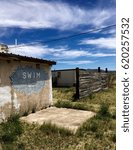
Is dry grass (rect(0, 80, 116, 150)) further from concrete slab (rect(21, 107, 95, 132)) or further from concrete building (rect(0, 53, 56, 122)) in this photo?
concrete building (rect(0, 53, 56, 122))

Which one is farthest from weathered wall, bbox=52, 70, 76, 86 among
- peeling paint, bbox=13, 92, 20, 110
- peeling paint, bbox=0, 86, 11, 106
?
peeling paint, bbox=0, 86, 11, 106

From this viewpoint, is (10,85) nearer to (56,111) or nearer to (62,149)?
(56,111)

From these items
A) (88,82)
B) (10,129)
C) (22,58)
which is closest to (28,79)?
(22,58)

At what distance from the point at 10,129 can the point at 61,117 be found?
2606 mm

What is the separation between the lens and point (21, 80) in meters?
10.1

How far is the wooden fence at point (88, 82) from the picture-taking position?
14.9 m

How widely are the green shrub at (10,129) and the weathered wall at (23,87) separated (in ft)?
1.12

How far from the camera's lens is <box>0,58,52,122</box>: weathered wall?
29.9 ft

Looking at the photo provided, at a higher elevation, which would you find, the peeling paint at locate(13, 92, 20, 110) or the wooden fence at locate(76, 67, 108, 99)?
the wooden fence at locate(76, 67, 108, 99)

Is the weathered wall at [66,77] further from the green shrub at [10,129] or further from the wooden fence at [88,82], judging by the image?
the green shrub at [10,129]

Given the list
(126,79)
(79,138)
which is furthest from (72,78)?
(126,79)

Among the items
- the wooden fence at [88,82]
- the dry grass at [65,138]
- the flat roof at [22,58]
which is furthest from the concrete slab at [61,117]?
the wooden fence at [88,82]

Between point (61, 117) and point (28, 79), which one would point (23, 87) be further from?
point (61, 117)

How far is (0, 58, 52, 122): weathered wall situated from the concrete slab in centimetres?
51
